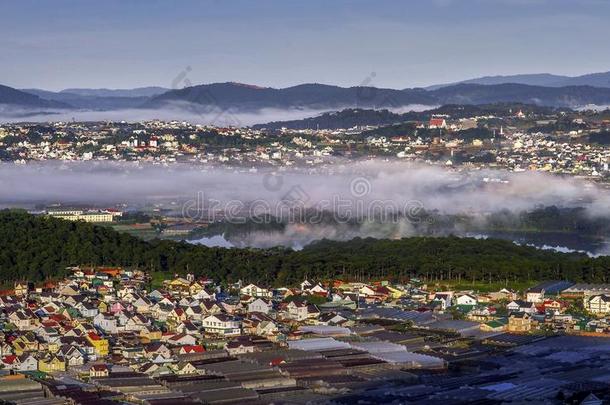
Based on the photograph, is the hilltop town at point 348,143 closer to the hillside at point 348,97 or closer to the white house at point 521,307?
the hillside at point 348,97

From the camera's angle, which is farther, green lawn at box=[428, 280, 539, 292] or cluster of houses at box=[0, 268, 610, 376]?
green lawn at box=[428, 280, 539, 292]

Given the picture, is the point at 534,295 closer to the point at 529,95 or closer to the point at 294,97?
the point at 294,97

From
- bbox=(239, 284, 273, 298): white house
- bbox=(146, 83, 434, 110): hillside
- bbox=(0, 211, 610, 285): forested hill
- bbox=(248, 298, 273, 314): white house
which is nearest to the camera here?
bbox=(248, 298, 273, 314): white house

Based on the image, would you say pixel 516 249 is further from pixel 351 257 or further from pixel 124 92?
pixel 124 92

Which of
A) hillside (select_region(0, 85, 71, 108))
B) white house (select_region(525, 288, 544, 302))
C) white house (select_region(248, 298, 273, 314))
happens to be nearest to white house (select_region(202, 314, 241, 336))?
white house (select_region(248, 298, 273, 314))

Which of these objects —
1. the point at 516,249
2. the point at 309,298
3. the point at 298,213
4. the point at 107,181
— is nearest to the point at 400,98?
the point at 107,181

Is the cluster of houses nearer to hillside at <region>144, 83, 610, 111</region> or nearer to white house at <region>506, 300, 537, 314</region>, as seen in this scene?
white house at <region>506, 300, 537, 314</region>
